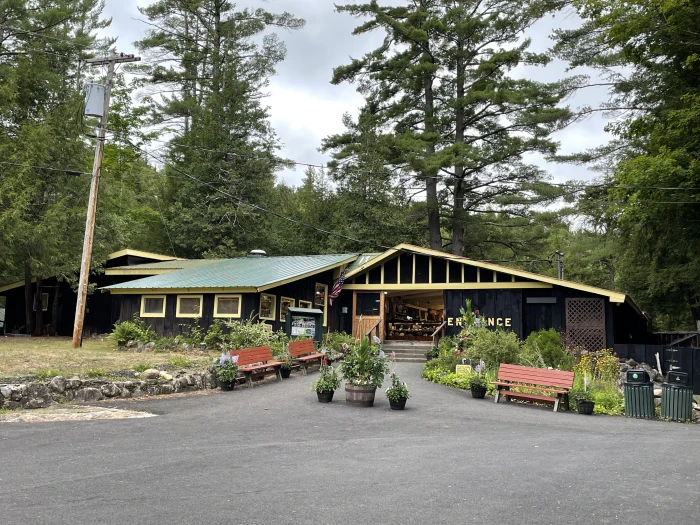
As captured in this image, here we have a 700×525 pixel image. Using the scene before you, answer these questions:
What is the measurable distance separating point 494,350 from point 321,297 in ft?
33.0

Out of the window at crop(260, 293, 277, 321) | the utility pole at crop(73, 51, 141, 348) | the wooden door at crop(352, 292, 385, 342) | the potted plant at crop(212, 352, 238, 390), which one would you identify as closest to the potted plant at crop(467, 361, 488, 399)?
the potted plant at crop(212, 352, 238, 390)

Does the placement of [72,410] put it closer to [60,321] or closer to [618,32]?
[618,32]

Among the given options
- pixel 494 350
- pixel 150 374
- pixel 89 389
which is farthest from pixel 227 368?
pixel 494 350

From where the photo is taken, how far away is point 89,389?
10828 mm

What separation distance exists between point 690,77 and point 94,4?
2736 cm

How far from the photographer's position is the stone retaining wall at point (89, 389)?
9859 mm

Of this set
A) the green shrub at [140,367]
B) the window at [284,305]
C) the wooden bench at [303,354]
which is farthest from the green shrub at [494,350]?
the window at [284,305]

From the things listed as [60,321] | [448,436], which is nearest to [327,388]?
[448,436]

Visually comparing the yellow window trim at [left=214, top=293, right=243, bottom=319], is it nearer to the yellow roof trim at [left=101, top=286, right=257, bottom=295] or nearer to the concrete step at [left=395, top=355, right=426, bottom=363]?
the yellow roof trim at [left=101, top=286, right=257, bottom=295]

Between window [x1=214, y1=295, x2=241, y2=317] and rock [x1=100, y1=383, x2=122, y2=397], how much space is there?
8351 millimetres

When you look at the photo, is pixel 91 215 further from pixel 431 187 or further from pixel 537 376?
pixel 431 187

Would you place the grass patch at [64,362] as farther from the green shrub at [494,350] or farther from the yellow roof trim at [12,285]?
the yellow roof trim at [12,285]

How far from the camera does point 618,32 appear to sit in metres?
18.1

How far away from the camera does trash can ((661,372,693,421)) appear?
1125cm
